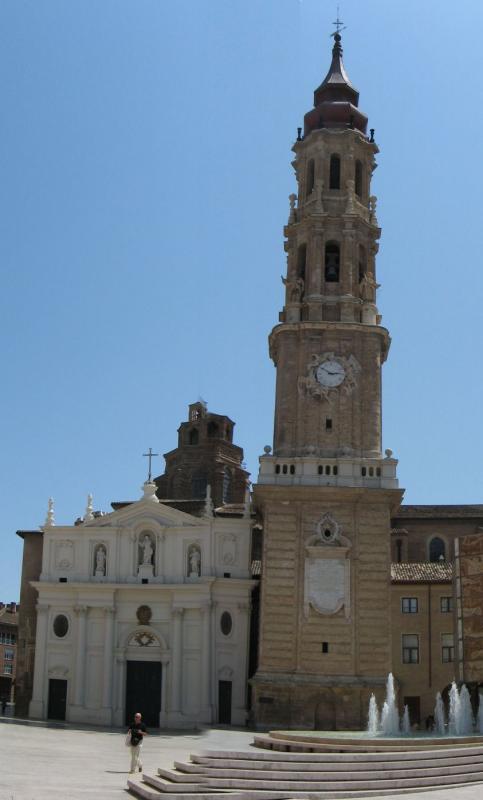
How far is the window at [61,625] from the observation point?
5162 cm

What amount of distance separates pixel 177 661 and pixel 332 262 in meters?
20.0

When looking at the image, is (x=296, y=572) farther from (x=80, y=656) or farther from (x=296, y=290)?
(x=296, y=290)

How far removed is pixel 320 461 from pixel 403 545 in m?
13.7

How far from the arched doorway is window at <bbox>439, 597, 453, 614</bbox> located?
534 inches

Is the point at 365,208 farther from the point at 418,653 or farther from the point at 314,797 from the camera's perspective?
the point at 314,797

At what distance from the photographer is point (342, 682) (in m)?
44.6

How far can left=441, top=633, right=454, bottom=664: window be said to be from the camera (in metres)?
51.4

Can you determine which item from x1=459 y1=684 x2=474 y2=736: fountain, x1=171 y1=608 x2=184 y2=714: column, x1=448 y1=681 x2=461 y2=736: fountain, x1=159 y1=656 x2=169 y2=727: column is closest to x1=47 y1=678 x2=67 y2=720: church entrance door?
x1=159 y1=656 x2=169 y2=727: column

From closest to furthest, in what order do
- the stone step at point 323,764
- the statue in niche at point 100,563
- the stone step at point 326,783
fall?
the stone step at point 326,783 < the stone step at point 323,764 < the statue in niche at point 100,563

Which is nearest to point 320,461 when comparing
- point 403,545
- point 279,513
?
point 279,513

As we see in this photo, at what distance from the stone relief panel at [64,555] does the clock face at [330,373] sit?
1445cm

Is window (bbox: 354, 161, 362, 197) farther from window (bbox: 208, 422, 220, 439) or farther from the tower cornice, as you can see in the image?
window (bbox: 208, 422, 220, 439)

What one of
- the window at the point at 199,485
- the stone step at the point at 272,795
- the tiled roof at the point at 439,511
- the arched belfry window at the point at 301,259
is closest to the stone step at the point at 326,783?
the stone step at the point at 272,795

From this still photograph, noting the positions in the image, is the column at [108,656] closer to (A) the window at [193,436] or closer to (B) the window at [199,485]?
(B) the window at [199,485]
